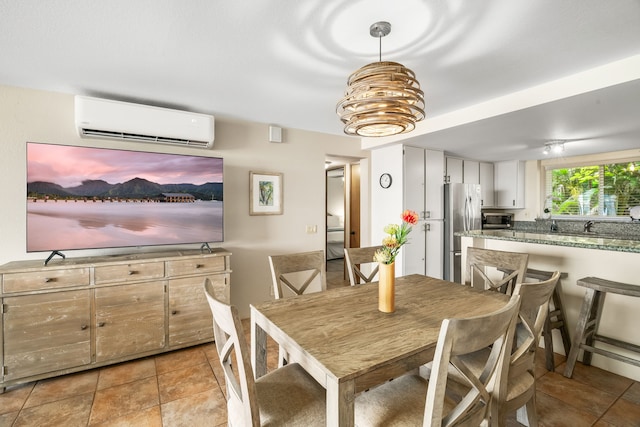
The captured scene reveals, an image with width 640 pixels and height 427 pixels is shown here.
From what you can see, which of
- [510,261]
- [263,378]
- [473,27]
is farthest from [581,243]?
[263,378]

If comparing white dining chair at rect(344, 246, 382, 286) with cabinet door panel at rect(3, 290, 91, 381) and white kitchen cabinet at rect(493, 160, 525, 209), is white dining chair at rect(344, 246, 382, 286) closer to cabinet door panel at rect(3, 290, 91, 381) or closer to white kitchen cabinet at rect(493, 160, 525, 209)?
cabinet door panel at rect(3, 290, 91, 381)

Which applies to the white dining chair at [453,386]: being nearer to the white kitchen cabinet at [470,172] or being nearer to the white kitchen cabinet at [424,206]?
the white kitchen cabinet at [424,206]

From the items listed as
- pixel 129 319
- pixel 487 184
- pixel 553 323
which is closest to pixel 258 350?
pixel 129 319

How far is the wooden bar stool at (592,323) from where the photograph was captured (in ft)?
6.97

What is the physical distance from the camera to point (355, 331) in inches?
52.1

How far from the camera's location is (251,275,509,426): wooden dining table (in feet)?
3.35

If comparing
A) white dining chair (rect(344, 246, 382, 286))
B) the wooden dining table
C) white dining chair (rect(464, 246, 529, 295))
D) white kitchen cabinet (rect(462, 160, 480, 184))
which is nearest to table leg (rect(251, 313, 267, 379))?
the wooden dining table

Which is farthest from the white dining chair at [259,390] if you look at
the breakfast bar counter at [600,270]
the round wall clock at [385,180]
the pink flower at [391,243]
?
the round wall clock at [385,180]

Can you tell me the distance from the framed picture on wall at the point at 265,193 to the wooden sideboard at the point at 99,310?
2.77ft

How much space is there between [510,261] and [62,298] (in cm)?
343

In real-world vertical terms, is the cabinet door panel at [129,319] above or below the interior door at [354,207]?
below

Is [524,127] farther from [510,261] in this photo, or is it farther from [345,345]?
[345,345]

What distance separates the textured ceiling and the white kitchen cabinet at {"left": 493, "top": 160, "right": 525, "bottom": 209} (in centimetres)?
238

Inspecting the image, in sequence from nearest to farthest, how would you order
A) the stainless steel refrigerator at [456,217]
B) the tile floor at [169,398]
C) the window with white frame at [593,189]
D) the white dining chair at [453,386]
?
the white dining chair at [453,386] → the tile floor at [169,398] → the stainless steel refrigerator at [456,217] → the window with white frame at [593,189]
